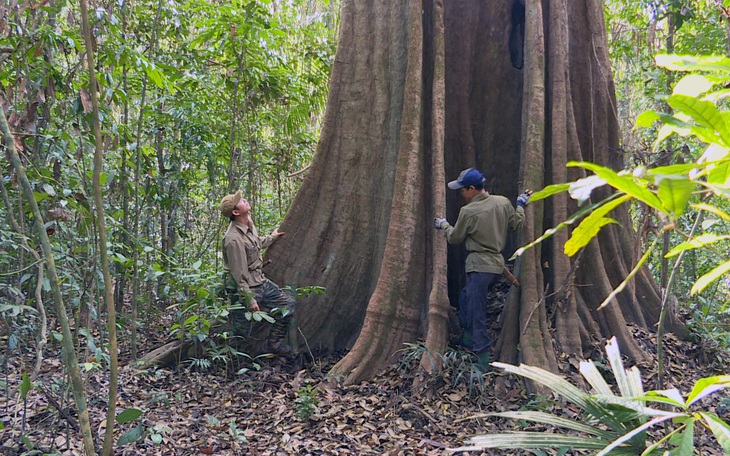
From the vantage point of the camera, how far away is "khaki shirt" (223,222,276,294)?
5164 millimetres

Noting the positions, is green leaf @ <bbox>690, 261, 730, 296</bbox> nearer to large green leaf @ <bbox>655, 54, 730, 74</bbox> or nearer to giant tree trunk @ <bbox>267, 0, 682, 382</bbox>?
large green leaf @ <bbox>655, 54, 730, 74</bbox>

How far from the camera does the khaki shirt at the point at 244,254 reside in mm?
5164

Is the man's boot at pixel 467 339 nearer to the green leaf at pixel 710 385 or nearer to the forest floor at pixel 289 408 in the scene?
the forest floor at pixel 289 408

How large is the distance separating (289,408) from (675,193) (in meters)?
3.79

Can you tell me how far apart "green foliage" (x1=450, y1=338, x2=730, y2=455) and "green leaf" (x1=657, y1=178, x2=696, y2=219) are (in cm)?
41

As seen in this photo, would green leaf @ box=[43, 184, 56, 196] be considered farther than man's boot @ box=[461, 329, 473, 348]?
No

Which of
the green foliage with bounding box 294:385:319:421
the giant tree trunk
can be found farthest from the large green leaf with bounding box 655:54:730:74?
the giant tree trunk

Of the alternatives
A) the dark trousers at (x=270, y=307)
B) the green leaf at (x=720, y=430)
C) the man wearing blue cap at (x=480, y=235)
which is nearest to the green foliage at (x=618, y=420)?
the green leaf at (x=720, y=430)

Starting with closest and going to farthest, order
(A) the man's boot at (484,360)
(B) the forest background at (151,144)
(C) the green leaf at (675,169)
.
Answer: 1. (C) the green leaf at (675,169)
2. (B) the forest background at (151,144)
3. (A) the man's boot at (484,360)

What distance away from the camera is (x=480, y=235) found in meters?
4.87

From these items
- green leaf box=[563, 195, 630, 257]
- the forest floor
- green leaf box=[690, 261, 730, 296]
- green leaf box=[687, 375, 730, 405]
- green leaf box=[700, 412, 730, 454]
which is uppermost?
green leaf box=[563, 195, 630, 257]

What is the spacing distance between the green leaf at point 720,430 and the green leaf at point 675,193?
504 millimetres

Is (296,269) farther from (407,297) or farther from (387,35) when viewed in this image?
(387,35)

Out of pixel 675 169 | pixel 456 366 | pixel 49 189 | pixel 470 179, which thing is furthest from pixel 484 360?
pixel 675 169
